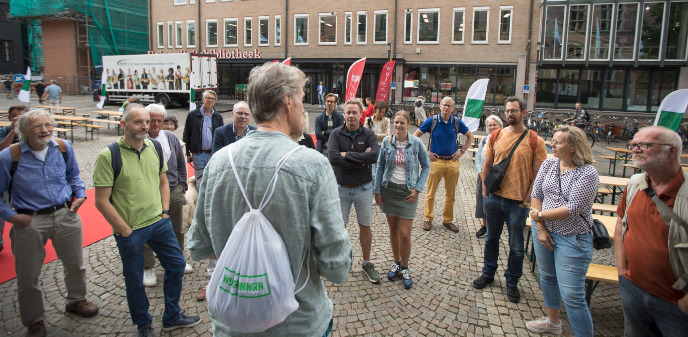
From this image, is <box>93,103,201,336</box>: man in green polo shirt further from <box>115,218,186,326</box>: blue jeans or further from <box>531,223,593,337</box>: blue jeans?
<box>531,223,593,337</box>: blue jeans

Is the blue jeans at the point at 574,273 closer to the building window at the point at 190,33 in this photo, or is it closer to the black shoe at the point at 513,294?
the black shoe at the point at 513,294

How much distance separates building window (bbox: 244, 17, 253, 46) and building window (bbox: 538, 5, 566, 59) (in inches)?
766

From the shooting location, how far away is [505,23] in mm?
23547

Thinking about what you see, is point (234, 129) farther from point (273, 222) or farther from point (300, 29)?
point (300, 29)

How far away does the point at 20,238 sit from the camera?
126 inches

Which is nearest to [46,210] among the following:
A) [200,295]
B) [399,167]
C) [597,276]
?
[200,295]

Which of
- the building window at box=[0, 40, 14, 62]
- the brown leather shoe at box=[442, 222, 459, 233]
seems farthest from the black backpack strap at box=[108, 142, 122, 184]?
the building window at box=[0, 40, 14, 62]

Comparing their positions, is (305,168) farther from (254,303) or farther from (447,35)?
(447,35)

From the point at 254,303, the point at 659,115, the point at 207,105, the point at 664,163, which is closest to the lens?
the point at 254,303

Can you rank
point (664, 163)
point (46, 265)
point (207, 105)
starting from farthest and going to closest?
point (207, 105), point (46, 265), point (664, 163)

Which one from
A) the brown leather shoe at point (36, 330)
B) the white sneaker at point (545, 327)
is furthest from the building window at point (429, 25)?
the brown leather shoe at point (36, 330)

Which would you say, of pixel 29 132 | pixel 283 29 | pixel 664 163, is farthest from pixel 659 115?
pixel 283 29

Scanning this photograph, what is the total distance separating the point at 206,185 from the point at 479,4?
84.4ft

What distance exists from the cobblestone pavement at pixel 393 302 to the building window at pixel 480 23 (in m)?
21.5
